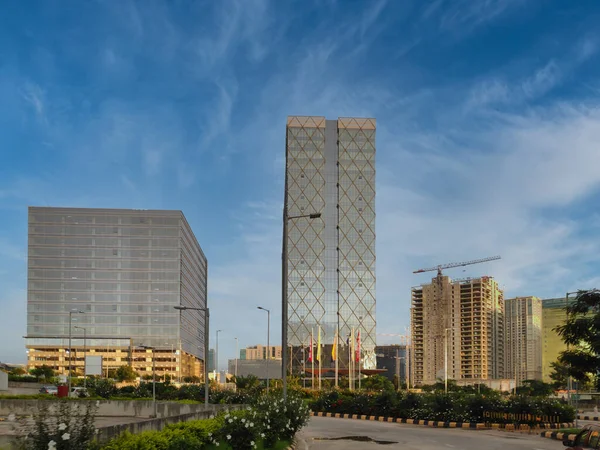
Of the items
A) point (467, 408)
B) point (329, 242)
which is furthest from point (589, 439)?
point (329, 242)

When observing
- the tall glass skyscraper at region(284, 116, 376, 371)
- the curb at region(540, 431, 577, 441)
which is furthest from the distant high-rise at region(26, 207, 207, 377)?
the curb at region(540, 431, 577, 441)

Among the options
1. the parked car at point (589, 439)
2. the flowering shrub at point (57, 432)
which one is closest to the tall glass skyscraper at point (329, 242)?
the parked car at point (589, 439)

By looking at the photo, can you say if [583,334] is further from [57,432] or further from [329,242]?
[329,242]

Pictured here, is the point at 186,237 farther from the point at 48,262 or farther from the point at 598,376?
the point at 598,376

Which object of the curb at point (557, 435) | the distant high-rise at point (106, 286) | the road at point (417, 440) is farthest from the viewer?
the distant high-rise at point (106, 286)

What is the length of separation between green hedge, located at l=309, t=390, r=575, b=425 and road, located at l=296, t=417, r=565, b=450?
10.5ft

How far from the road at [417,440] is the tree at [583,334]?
3301mm

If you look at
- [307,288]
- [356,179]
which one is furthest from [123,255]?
[356,179]

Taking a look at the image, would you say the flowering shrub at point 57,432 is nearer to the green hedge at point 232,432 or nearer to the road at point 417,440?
the green hedge at point 232,432

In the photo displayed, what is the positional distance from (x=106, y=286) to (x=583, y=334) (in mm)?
143245

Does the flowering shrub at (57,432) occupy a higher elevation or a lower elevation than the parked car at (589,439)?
higher

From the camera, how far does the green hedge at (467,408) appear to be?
36.9 metres

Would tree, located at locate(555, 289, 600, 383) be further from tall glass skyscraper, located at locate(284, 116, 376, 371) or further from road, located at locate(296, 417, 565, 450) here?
tall glass skyscraper, located at locate(284, 116, 376, 371)

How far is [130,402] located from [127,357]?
116567 millimetres
